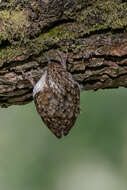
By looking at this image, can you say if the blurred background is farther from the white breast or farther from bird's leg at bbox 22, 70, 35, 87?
bird's leg at bbox 22, 70, 35, 87

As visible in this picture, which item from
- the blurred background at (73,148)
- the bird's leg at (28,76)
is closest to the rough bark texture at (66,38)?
the bird's leg at (28,76)

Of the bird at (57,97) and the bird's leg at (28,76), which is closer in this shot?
the bird's leg at (28,76)

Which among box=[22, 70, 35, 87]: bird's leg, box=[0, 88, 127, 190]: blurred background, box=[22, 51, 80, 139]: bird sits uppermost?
box=[22, 70, 35, 87]: bird's leg

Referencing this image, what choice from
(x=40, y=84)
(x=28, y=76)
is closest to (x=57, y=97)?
(x=40, y=84)

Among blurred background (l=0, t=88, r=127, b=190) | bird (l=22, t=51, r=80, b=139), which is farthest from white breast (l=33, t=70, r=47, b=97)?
blurred background (l=0, t=88, r=127, b=190)

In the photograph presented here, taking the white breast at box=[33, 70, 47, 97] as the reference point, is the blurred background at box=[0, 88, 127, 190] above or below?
below

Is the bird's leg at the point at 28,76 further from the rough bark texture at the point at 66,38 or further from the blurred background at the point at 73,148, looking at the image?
the blurred background at the point at 73,148
